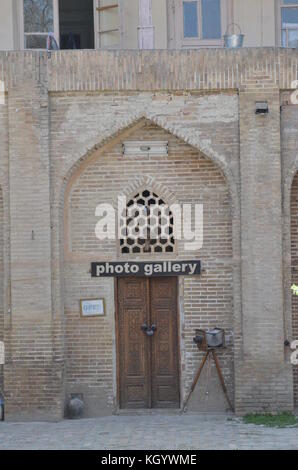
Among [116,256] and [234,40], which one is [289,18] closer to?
[234,40]

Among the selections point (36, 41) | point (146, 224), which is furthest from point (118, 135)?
point (36, 41)

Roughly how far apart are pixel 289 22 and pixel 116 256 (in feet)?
15.1

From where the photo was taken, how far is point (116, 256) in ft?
39.4

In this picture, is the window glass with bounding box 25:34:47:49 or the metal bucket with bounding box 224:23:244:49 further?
the window glass with bounding box 25:34:47:49

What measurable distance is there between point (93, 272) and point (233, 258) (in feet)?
6.58

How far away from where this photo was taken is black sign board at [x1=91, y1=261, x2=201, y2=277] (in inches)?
470

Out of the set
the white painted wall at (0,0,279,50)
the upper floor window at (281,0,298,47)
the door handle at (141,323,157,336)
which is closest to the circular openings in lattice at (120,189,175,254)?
the door handle at (141,323,157,336)

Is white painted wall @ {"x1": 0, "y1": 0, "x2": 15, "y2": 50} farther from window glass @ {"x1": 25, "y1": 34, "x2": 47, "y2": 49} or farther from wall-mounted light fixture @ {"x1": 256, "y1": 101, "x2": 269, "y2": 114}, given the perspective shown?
wall-mounted light fixture @ {"x1": 256, "y1": 101, "x2": 269, "y2": 114}

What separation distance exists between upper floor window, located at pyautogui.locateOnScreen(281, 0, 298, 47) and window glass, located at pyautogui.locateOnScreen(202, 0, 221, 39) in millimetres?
1007

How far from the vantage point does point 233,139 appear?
11656 millimetres

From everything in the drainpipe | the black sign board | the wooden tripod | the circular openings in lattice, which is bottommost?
the wooden tripod

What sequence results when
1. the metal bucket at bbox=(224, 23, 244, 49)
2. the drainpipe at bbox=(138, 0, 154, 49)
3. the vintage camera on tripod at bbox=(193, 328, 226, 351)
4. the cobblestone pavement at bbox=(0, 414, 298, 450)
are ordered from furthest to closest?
1. the drainpipe at bbox=(138, 0, 154, 49)
2. the metal bucket at bbox=(224, 23, 244, 49)
3. the vintage camera on tripod at bbox=(193, 328, 226, 351)
4. the cobblestone pavement at bbox=(0, 414, 298, 450)

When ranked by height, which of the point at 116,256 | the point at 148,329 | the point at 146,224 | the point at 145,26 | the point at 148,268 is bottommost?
the point at 148,329

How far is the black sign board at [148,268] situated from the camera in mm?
11938
